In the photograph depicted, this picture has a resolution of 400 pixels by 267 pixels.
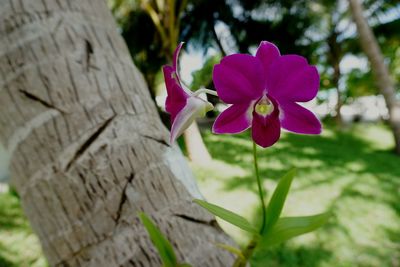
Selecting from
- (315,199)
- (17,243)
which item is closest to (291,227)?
(315,199)

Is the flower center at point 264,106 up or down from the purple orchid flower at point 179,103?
down

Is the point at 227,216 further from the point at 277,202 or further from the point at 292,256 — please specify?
the point at 292,256

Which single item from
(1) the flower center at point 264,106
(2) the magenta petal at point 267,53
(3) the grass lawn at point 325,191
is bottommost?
(3) the grass lawn at point 325,191

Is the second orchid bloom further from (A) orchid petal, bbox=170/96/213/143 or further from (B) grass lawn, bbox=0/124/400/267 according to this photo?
(B) grass lawn, bbox=0/124/400/267

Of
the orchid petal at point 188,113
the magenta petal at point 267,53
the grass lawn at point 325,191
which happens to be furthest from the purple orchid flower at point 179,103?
the grass lawn at point 325,191

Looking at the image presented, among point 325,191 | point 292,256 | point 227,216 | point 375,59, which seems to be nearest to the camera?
point 227,216

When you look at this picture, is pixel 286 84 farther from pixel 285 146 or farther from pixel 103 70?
pixel 285 146

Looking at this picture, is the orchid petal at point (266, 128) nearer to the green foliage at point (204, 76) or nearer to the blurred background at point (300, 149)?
the blurred background at point (300, 149)

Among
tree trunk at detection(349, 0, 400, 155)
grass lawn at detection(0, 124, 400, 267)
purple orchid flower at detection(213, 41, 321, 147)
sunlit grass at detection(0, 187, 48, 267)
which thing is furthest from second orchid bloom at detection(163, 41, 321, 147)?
tree trunk at detection(349, 0, 400, 155)
